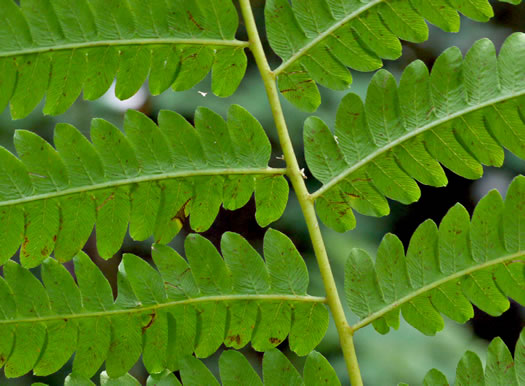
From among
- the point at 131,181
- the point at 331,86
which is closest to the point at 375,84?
the point at 331,86

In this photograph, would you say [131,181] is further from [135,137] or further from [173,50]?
[173,50]

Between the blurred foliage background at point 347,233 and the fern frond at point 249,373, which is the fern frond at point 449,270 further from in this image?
the blurred foliage background at point 347,233

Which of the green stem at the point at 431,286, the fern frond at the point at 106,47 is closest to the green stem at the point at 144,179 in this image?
the fern frond at the point at 106,47

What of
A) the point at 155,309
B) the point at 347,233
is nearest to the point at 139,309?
the point at 155,309

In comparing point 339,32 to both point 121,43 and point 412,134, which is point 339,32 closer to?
point 412,134

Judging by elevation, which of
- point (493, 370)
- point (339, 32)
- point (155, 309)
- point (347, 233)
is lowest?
point (347, 233)

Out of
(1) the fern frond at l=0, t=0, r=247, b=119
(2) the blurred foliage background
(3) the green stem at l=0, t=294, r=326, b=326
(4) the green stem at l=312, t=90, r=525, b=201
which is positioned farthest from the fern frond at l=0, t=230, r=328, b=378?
(2) the blurred foliage background

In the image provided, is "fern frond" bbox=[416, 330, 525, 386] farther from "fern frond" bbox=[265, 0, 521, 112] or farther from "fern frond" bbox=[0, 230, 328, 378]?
"fern frond" bbox=[265, 0, 521, 112]
